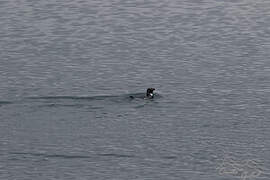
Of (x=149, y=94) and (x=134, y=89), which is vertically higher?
(x=149, y=94)

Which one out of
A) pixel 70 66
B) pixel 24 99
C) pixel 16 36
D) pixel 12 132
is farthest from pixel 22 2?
pixel 12 132

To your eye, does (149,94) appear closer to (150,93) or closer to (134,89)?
(150,93)

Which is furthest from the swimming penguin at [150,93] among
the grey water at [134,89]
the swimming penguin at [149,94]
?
the grey water at [134,89]

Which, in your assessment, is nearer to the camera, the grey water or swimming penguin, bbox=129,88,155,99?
the grey water

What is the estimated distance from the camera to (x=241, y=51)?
6556 cm

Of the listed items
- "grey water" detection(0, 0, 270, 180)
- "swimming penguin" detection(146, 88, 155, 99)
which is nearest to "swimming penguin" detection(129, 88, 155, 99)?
"swimming penguin" detection(146, 88, 155, 99)

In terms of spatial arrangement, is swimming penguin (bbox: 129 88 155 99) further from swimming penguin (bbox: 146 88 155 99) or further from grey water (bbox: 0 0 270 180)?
grey water (bbox: 0 0 270 180)

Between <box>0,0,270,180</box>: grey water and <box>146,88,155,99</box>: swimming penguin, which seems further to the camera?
<box>146,88,155,99</box>: swimming penguin

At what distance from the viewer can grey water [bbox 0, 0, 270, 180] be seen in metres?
46.0

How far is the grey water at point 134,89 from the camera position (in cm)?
4600

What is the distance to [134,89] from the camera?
188 feet

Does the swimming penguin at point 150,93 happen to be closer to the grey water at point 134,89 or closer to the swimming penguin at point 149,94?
the swimming penguin at point 149,94

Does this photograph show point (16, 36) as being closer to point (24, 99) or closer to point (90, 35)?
point (90, 35)

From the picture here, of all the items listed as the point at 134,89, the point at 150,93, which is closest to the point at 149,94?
the point at 150,93
